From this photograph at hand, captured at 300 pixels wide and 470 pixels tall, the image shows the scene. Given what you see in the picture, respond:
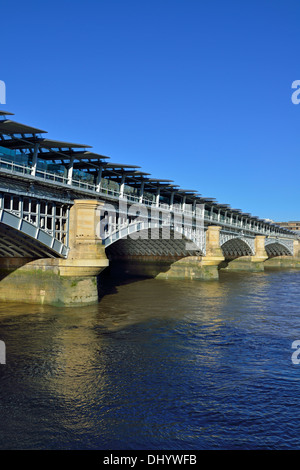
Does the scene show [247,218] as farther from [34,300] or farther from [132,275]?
[34,300]

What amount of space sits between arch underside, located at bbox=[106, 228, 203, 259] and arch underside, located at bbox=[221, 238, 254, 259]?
18.5 metres

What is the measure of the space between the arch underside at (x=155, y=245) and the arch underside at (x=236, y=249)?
1853 centimetres

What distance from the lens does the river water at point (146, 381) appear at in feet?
31.8

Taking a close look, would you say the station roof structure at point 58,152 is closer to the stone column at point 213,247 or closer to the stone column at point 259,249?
the stone column at point 213,247

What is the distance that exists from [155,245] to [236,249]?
26.7 meters

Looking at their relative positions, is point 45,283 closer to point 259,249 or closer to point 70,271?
point 70,271

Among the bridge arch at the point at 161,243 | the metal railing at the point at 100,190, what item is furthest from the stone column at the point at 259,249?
the bridge arch at the point at 161,243

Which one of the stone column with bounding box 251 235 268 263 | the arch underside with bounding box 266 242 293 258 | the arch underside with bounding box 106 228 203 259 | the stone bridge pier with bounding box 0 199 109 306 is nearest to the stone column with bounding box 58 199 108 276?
the stone bridge pier with bounding box 0 199 109 306

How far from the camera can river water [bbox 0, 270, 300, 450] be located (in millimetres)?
9680

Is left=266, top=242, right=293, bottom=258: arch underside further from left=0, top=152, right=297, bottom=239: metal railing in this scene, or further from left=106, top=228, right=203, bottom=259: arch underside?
left=106, top=228, right=203, bottom=259: arch underside

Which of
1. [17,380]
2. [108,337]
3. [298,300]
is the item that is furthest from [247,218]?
Answer: [17,380]

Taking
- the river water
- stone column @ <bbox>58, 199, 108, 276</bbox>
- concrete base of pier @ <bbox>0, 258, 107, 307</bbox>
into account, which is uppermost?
stone column @ <bbox>58, 199, 108, 276</bbox>
